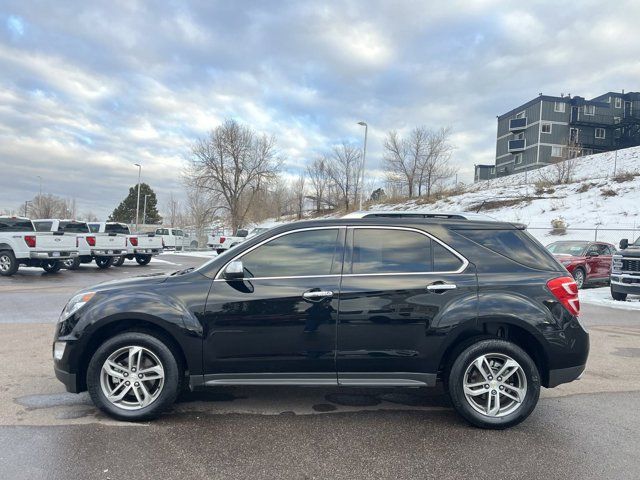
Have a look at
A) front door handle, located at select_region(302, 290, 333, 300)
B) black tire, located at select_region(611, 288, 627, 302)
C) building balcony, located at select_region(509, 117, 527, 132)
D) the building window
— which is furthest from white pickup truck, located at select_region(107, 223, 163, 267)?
the building window

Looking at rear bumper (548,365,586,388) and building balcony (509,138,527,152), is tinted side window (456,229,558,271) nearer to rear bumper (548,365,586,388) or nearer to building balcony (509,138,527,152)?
rear bumper (548,365,586,388)

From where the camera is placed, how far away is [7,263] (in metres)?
15.6

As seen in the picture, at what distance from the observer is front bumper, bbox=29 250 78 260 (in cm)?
1549

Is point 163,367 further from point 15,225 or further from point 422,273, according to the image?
point 15,225

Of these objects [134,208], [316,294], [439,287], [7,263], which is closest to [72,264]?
[7,263]

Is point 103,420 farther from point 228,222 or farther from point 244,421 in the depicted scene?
point 228,222

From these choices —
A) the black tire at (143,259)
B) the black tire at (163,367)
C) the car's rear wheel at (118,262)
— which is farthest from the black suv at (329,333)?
the black tire at (143,259)

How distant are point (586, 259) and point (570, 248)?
716mm

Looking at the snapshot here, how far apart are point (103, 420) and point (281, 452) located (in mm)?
1641

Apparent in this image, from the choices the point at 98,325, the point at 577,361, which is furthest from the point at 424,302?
the point at 98,325

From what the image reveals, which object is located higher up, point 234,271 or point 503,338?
point 234,271

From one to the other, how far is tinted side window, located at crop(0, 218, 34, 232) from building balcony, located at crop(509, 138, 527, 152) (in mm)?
59628

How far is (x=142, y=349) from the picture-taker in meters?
3.96

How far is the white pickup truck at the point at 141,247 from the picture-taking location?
19.6m
